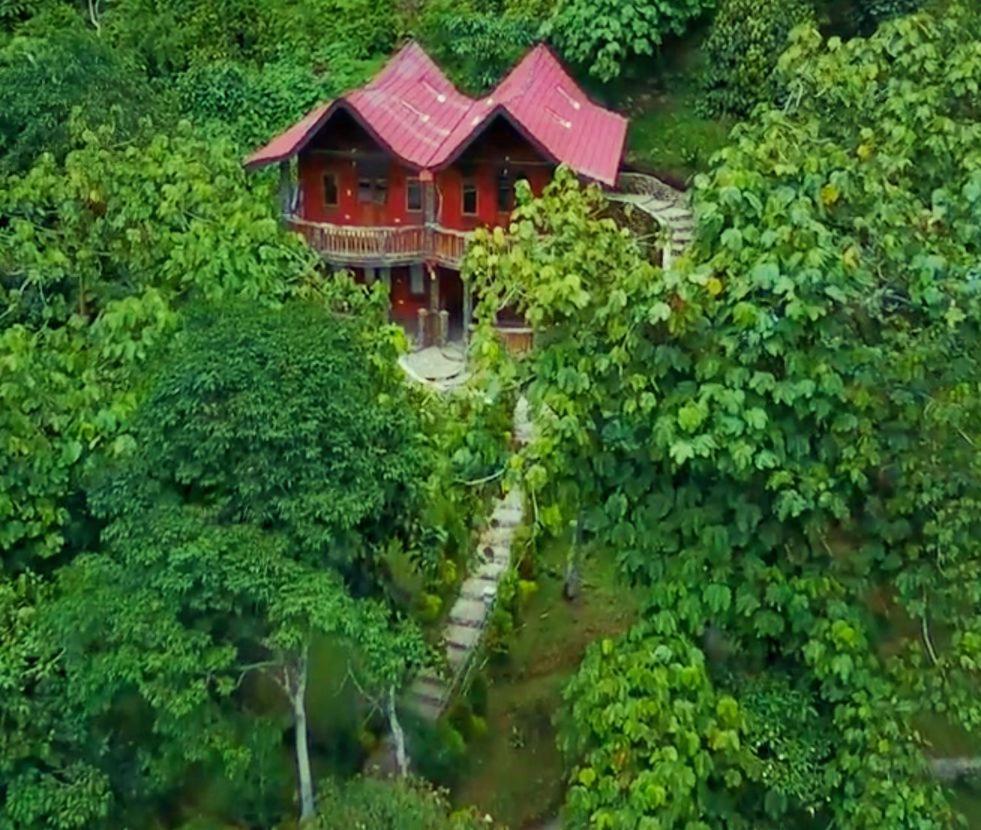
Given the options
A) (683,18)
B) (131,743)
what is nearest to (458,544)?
(131,743)

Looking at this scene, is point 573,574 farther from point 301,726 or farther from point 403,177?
point 403,177

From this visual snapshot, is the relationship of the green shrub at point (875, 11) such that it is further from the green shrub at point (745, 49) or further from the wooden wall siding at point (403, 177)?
the wooden wall siding at point (403, 177)

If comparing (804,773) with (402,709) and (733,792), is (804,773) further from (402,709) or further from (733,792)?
(402,709)

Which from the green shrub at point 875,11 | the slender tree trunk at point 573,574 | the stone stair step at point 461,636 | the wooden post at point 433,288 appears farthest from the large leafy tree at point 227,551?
the green shrub at point 875,11

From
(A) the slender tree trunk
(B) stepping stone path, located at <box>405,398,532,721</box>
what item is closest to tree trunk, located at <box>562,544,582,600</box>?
(A) the slender tree trunk

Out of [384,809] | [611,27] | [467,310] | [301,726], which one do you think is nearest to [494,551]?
[301,726]

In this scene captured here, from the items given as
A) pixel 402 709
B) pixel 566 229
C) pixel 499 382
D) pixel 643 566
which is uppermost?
pixel 566 229
